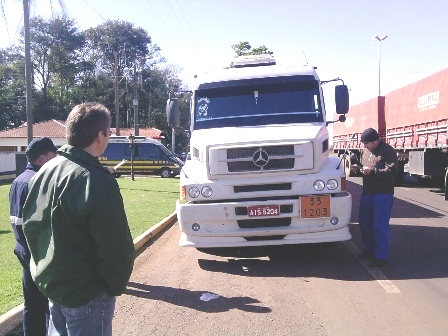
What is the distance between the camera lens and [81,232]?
241 cm

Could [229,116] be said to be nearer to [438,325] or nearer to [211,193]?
[211,193]

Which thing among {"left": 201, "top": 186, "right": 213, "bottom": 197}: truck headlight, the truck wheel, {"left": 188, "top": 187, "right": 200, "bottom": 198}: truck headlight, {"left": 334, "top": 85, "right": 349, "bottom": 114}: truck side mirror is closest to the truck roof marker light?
{"left": 201, "top": 186, "right": 213, "bottom": 197}: truck headlight

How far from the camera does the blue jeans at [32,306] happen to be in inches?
154

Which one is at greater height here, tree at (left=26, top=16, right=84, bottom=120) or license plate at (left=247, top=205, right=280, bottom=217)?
tree at (left=26, top=16, right=84, bottom=120)

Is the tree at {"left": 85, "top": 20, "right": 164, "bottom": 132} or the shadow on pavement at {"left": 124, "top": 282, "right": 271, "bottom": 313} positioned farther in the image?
the tree at {"left": 85, "top": 20, "right": 164, "bottom": 132}

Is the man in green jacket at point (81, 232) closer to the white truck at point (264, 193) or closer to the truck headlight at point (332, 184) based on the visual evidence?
the white truck at point (264, 193)

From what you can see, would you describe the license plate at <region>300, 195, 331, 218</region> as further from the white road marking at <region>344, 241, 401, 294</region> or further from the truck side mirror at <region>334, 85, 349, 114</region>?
the truck side mirror at <region>334, 85, 349, 114</region>

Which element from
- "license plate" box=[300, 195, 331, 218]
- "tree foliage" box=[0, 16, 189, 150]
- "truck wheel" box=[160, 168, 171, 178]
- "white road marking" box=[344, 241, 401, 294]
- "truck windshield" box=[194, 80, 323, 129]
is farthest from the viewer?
"tree foliage" box=[0, 16, 189, 150]

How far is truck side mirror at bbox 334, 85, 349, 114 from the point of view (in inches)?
327

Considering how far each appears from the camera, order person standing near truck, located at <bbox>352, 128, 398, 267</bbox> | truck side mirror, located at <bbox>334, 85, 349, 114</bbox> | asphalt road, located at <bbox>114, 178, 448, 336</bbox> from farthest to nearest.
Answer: truck side mirror, located at <bbox>334, 85, 349, 114</bbox> → person standing near truck, located at <bbox>352, 128, 398, 267</bbox> → asphalt road, located at <bbox>114, 178, 448, 336</bbox>

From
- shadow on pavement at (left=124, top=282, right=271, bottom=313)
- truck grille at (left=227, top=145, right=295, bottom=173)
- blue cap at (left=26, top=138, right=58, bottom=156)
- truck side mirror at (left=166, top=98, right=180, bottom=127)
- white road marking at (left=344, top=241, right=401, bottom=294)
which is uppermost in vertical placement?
truck side mirror at (left=166, top=98, right=180, bottom=127)

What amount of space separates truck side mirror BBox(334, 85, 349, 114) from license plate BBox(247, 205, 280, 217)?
2796mm

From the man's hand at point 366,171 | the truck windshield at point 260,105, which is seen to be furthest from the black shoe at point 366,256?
the truck windshield at point 260,105

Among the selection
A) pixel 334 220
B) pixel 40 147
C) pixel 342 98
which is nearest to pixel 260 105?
pixel 342 98
